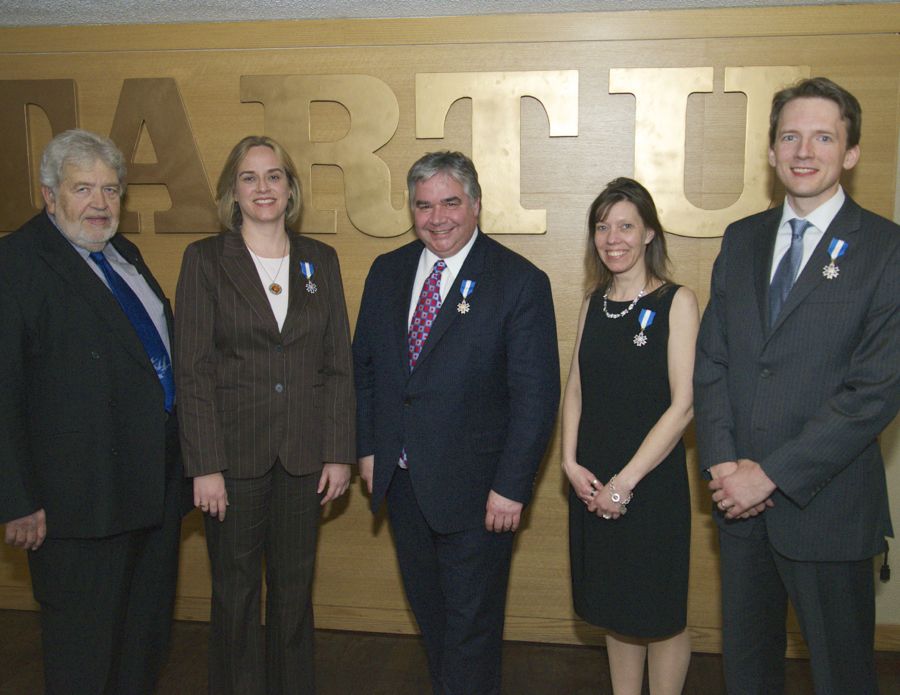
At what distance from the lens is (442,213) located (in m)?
2.37

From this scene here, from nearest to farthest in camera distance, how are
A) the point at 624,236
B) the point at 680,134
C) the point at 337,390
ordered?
the point at 624,236, the point at 337,390, the point at 680,134

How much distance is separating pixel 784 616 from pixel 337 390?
58.6 inches

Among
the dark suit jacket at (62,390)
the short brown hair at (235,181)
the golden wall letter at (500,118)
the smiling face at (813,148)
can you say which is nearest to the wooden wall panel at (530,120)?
the golden wall letter at (500,118)

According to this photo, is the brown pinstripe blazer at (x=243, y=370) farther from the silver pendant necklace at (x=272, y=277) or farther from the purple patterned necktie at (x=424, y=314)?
the purple patterned necktie at (x=424, y=314)

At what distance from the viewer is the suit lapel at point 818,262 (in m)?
1.94

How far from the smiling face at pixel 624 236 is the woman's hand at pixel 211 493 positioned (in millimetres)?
1374

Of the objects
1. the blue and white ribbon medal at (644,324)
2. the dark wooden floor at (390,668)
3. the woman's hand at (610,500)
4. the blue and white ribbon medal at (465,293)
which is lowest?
the dark wooden floor at (390,668)

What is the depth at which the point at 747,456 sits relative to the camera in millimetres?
2057

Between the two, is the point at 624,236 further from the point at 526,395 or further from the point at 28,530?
the point at 28,530

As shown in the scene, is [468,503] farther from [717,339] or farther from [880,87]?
[880,87]

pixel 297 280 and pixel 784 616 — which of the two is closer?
pixel 784 616

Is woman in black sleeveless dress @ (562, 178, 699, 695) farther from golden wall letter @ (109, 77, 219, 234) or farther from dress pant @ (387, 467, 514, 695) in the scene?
golden wall letter @ (109, 77, 219, 234)

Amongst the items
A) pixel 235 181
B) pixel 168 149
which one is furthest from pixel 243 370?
pixel 168 149

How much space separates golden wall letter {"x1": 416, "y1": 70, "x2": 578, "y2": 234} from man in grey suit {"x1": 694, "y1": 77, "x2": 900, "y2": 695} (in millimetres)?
1121
